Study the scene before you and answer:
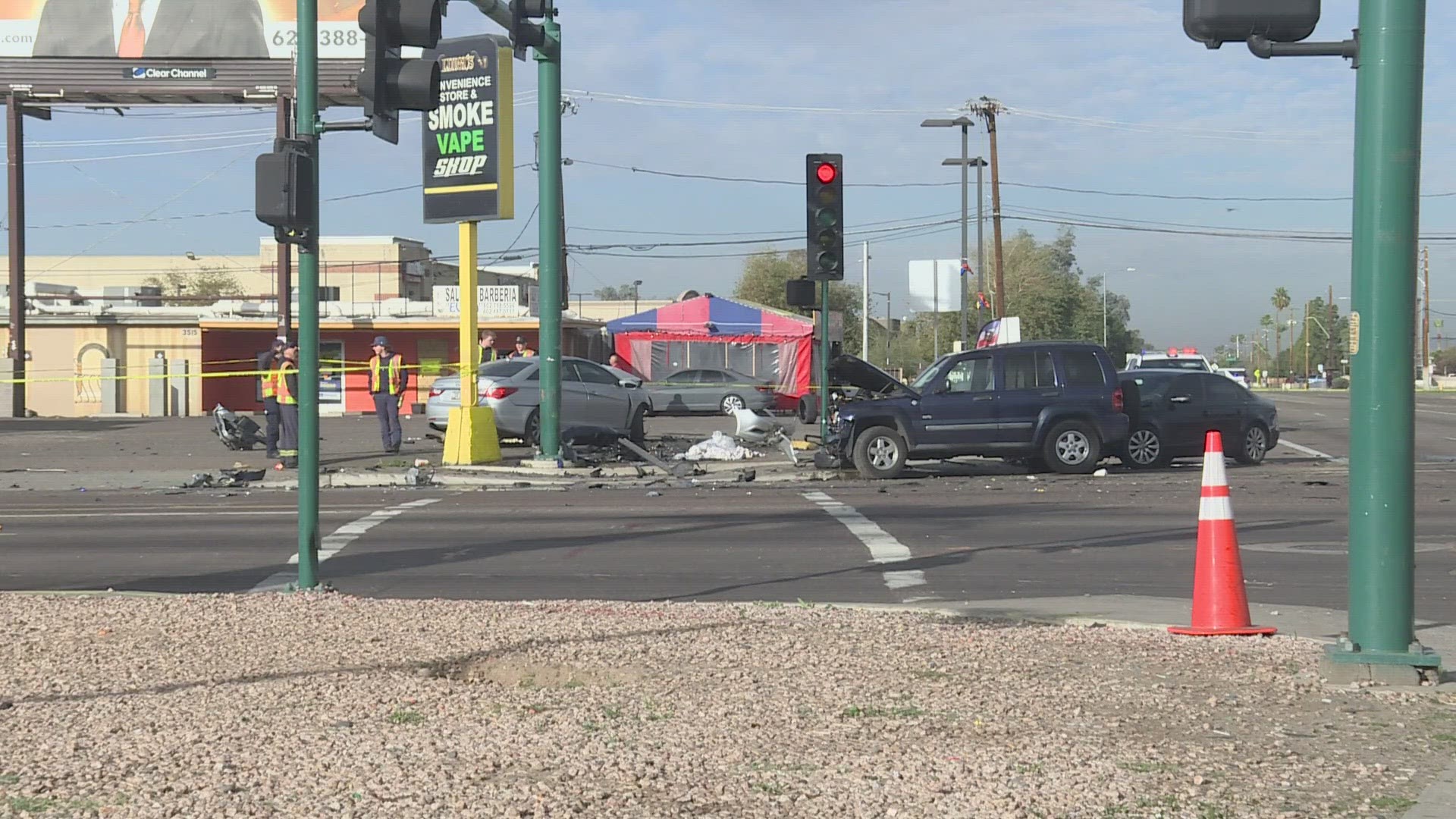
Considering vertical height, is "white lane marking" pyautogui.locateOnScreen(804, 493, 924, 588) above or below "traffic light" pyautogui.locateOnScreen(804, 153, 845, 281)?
below

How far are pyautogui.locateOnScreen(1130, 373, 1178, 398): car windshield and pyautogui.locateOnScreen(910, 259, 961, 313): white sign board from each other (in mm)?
20678

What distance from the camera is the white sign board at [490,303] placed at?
45344 millimetres

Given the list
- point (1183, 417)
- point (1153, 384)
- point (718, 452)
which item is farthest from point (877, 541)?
point (718, 452)

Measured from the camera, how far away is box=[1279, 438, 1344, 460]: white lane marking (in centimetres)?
2409

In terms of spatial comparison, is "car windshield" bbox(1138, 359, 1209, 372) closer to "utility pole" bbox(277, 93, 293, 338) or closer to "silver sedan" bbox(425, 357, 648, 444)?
"silver sedan" bbox(425, 357, 648, 444)

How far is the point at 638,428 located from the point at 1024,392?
8337 mm

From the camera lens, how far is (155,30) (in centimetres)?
3909

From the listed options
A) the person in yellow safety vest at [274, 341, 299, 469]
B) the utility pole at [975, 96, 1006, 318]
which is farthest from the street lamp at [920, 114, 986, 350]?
the person in yellow safety vest at [274, 341, 299, 469]

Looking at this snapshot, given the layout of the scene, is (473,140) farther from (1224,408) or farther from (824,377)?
(1224,408)

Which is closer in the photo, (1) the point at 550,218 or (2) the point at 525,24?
(2) the point at 525,24

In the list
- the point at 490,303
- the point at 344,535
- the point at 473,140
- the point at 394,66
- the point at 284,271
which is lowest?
the point at 344,535

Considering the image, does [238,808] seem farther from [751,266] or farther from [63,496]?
[751,266]

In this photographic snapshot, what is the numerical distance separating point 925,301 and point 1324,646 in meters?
36.0

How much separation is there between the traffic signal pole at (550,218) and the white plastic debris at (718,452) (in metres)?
2.91
